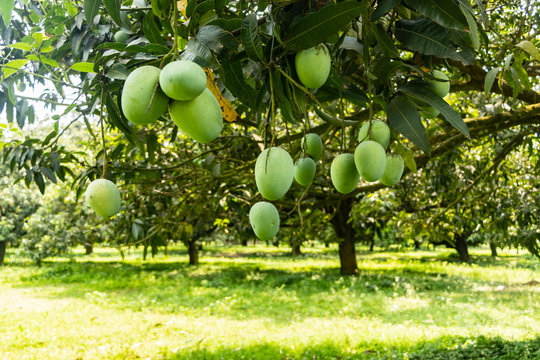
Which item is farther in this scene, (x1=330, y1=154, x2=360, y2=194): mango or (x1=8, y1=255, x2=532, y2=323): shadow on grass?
(x1=8, y1=255, x2=532, y2=323): shadow on grass

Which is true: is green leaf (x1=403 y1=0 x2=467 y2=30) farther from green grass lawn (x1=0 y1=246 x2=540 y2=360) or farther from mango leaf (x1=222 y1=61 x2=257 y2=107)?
green grass lawn (x1=0 y1=246 x2=540 y2=360)

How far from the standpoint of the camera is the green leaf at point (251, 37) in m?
0.73

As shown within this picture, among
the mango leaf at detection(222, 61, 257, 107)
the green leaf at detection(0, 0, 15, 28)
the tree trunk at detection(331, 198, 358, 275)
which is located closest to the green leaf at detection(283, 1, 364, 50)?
the mango leaf at detection(222, 61, 257, 107)

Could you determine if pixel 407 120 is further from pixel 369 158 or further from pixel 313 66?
pixel 313 66

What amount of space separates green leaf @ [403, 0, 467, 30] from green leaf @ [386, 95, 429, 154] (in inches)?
6.5

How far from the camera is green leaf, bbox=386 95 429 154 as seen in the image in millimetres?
807

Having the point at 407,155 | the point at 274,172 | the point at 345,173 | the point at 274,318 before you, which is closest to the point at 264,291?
the point at 274,318

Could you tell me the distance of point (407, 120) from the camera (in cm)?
84

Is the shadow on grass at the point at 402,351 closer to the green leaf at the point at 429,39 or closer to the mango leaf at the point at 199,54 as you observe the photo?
the green leaf at the point at 429,39

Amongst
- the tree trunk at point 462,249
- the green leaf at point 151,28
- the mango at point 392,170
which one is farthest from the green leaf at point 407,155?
the tree trunk at point 462,249

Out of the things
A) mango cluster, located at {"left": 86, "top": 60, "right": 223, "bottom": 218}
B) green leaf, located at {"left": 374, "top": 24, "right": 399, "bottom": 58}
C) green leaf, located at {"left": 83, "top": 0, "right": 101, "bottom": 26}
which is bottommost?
mango cluster, located at {"left": 86, "top": 60, "right": 223, "bottom": 218}

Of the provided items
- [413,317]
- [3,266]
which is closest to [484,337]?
[413,317]

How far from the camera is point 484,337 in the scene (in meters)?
4.72

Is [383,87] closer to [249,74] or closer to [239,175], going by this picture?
[249,74]
